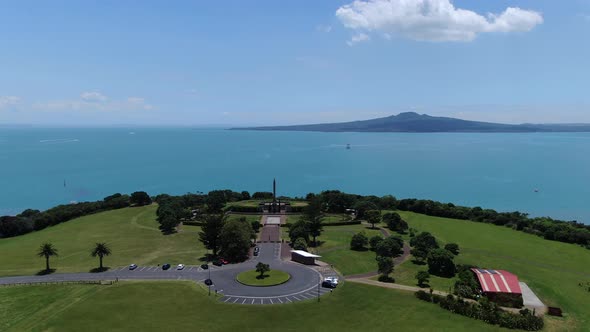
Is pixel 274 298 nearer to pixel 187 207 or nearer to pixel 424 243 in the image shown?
pixel 424 243

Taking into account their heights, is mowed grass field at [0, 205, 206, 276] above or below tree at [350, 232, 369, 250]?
below

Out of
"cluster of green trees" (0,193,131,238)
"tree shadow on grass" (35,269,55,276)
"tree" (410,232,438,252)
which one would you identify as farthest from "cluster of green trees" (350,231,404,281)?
"cluster of green trees" (0,193,131,238)

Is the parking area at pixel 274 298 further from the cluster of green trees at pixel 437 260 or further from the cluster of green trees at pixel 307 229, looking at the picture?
the cluster of green trees at pixel 437 260

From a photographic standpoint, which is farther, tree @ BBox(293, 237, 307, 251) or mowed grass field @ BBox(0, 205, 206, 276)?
tree @ BBox(293, 237, 307, 251)

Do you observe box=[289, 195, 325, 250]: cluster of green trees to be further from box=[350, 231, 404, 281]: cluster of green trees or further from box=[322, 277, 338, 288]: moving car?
box=[322, 277, 338, 288]: moving car

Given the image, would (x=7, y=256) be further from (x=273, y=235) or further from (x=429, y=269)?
Answer: (x=429, y=269)

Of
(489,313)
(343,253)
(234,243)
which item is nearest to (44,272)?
(234,243)
